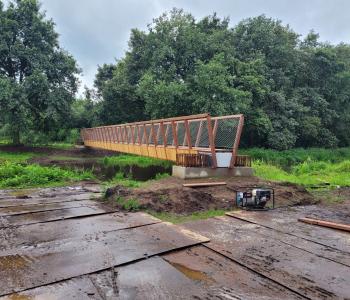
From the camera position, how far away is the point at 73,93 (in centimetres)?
2500

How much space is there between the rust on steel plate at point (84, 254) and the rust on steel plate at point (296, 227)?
1551 millimetres

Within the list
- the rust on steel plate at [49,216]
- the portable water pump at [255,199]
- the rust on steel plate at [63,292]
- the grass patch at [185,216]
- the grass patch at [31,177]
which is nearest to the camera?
the rust on steel plate at [63,292]

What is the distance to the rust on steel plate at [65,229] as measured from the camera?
486 centimetres

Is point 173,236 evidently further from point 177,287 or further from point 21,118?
point 21,118

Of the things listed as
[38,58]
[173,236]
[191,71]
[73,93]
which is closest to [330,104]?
[191,71]

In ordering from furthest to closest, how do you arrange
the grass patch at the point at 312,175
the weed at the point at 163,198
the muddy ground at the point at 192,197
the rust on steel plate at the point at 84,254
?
the grass patch at the point at 312,175 < the weed at the point at 163,198 < the muddy ground at the point at 192,197 < the rust on steel plate at the point at 84,254

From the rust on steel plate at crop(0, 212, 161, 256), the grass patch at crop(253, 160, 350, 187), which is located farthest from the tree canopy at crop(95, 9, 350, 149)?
the rust on steel plate at crop(0, 212, 161, 256)

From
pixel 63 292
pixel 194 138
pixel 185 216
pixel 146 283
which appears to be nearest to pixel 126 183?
pixel 194 138

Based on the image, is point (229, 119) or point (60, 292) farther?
point (229, 119)

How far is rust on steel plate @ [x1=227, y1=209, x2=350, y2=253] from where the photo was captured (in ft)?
16.2

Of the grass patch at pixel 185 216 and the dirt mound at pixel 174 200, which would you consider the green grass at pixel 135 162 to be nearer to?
the dirt mound at pixel 174 200

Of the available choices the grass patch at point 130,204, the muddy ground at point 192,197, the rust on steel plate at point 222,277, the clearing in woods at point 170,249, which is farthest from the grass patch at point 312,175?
the rust on steel plate at point 222,277

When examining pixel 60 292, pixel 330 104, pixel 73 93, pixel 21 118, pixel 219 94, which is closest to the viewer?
pixel 60 292

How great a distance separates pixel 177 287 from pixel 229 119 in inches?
306
